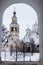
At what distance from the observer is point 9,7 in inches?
109

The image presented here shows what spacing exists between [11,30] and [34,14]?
0.57m

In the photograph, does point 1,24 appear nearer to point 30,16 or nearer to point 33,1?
point 30,16

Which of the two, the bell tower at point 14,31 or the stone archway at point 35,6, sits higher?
the stone archway at point 35,6

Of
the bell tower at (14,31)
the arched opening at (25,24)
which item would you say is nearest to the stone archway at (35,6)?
the arched opening at (25,24)

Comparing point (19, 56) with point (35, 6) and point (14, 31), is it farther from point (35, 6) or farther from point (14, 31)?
point (35, 6)

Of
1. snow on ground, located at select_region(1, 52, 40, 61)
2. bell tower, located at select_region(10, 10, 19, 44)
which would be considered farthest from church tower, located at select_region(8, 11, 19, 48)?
snow on ground, located at select_region(1, 52, 40, 61)

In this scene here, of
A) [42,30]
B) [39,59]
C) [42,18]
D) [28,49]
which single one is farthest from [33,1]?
[39,59]

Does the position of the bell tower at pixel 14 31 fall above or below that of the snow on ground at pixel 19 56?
above

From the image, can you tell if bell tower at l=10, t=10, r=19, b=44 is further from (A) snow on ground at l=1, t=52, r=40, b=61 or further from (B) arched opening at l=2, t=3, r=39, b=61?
(A) snow on ground at l=1, t=52, r=40, b=61

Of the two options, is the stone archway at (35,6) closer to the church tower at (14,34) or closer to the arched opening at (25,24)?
the arched opening at (25,24)

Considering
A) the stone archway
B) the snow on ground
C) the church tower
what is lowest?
the snow on ground

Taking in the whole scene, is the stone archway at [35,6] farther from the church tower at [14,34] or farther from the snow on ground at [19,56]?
the church tower at [14,34]

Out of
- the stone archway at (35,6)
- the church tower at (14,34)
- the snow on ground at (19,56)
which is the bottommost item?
the snow on ground at (19,56)

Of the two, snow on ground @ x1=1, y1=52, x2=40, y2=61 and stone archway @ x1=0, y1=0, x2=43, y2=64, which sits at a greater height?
stone archway @ x1=0, y1=0, x2=43, y2=64
